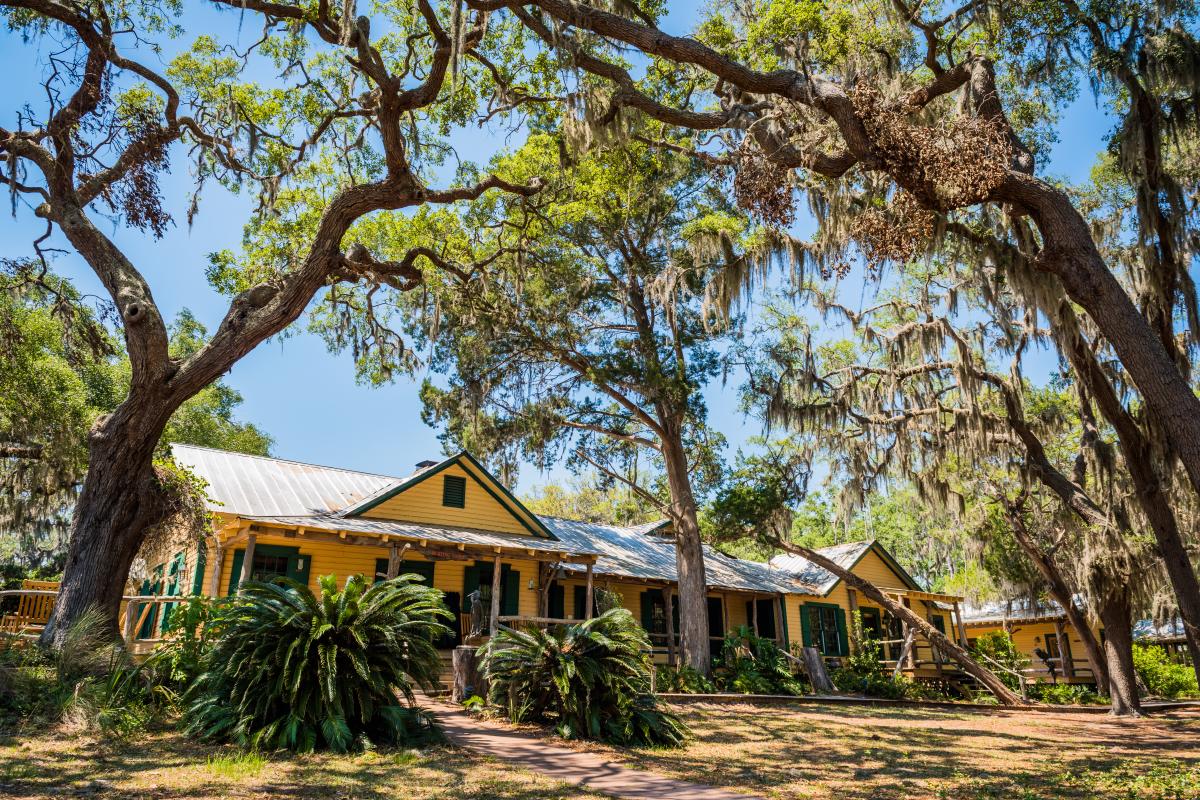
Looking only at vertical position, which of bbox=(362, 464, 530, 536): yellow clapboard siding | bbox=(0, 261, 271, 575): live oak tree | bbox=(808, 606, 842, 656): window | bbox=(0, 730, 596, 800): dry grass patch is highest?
bbox=(0, 261, 271, 575): live oak tree

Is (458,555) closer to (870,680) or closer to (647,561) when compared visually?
(647,561)

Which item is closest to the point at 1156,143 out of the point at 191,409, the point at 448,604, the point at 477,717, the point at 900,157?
the point at 900,157

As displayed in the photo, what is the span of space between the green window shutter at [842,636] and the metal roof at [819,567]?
49.1 inches

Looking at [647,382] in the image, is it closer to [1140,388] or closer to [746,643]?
[746,643]

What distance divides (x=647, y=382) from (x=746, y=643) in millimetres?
8192

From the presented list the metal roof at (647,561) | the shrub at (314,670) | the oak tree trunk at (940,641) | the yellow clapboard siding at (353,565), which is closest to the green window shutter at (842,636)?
the metal roof at (647,561)

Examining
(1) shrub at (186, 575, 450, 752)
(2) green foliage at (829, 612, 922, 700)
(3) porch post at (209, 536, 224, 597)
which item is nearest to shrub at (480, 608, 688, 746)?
(1) shrub at (186, 575, 450, 752)

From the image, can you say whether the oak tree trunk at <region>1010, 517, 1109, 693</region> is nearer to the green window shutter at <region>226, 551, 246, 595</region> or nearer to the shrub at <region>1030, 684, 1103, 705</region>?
the shrub at <region>1030, 684, 1103, 705</region>

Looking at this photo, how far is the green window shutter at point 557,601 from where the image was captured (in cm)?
1916

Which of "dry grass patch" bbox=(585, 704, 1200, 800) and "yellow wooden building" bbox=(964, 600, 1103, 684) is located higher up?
"yellow wooden building" bbox=(964, 600, 1103, 684)

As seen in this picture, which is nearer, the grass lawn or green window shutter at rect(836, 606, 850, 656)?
the grass lawn

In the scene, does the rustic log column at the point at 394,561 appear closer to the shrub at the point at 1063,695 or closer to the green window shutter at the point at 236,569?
the green window shutter at the point at 236,569

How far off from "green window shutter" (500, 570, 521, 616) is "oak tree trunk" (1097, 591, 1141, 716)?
13.1 meters

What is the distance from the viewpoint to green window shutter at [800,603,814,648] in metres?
23.5
